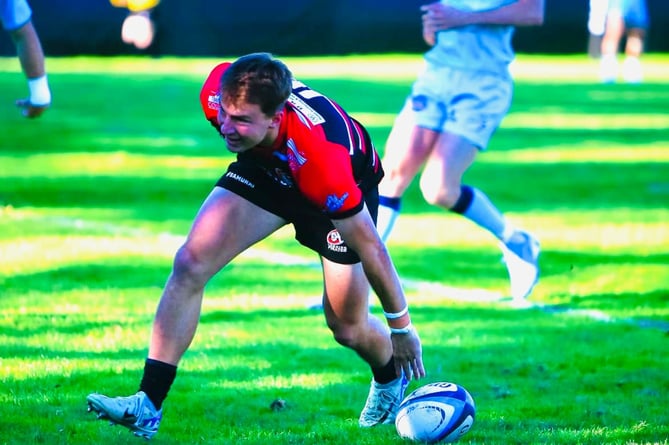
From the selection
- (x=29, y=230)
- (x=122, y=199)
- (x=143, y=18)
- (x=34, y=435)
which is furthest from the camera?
(x=143, y=18)

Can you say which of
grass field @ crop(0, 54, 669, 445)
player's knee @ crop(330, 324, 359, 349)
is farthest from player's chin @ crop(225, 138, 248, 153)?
grass field @ crop(0, 54, 669, 445)

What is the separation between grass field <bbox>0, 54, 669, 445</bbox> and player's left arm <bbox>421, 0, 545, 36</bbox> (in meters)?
1.82

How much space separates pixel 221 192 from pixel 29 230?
5963 mm

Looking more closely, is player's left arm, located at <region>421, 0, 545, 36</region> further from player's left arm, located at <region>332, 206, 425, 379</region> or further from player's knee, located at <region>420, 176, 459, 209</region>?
player's left arm, located at <region>332, 206, 425, 379</region>

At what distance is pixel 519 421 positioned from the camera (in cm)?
605

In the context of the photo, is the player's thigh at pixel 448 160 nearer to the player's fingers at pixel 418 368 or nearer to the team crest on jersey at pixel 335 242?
the team crest on jersey at pixel 335 242

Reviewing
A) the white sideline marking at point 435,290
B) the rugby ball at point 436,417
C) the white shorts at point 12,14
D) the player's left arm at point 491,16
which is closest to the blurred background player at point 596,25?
the white sideline marking at point 435,290

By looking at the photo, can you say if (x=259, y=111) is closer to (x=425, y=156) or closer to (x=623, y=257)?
(x=425, y=156)

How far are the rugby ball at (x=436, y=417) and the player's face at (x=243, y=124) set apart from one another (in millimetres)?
1372

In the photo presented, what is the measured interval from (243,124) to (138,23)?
33.1 metres

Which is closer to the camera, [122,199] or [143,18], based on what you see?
[122,199]

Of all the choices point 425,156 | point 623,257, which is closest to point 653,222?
point 623,257

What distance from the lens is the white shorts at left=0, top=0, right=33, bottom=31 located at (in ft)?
25.0

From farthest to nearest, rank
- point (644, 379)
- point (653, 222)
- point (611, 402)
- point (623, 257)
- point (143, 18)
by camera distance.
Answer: point (143, 18)
point (653, 222)
point (623, 257)
point (644, 379)
point (611, 402)
